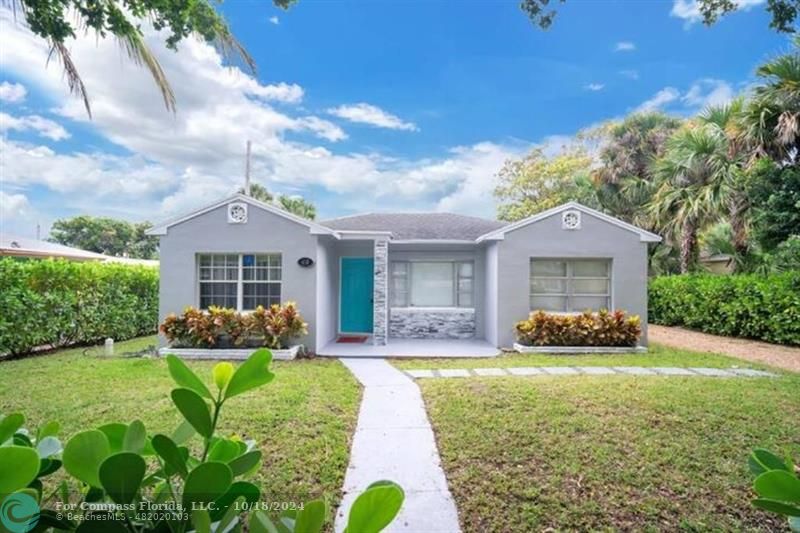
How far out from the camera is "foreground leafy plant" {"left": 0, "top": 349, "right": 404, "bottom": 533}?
0.81m

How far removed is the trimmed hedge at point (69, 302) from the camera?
9.73m

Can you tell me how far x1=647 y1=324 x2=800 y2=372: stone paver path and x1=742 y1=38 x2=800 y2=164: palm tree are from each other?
483 cm

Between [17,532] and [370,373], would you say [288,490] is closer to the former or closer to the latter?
[17,532]

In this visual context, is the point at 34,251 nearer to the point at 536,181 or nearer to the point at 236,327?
the point at 236,327

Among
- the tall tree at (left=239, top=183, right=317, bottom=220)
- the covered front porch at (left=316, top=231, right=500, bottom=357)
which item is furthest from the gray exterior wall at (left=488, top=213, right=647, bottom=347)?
the tall tree at (left=239, top=183, right=317, bottom=220)

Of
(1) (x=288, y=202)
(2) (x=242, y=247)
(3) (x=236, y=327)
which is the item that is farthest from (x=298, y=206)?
(3) (x=236, y=327)

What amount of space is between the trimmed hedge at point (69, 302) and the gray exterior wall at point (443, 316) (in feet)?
27.2

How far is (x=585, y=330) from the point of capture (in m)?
11.0

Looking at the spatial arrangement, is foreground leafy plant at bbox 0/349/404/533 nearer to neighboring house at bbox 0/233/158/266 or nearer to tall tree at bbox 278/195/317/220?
neighboring house at bbox 0/233/158/266

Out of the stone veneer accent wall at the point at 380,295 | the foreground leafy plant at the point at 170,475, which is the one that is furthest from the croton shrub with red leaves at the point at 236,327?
the foreground leafy plant at the point at 170,475

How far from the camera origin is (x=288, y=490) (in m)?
3.95

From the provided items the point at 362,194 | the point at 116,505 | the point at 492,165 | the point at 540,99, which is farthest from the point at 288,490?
the point at 492,165

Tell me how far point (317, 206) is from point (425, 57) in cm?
1780

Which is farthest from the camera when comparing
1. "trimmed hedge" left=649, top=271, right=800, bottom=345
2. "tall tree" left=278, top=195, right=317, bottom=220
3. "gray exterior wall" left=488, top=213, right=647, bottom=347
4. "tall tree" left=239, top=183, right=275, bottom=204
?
"tall tree" left=278, top=195, right=317, bottom=220
